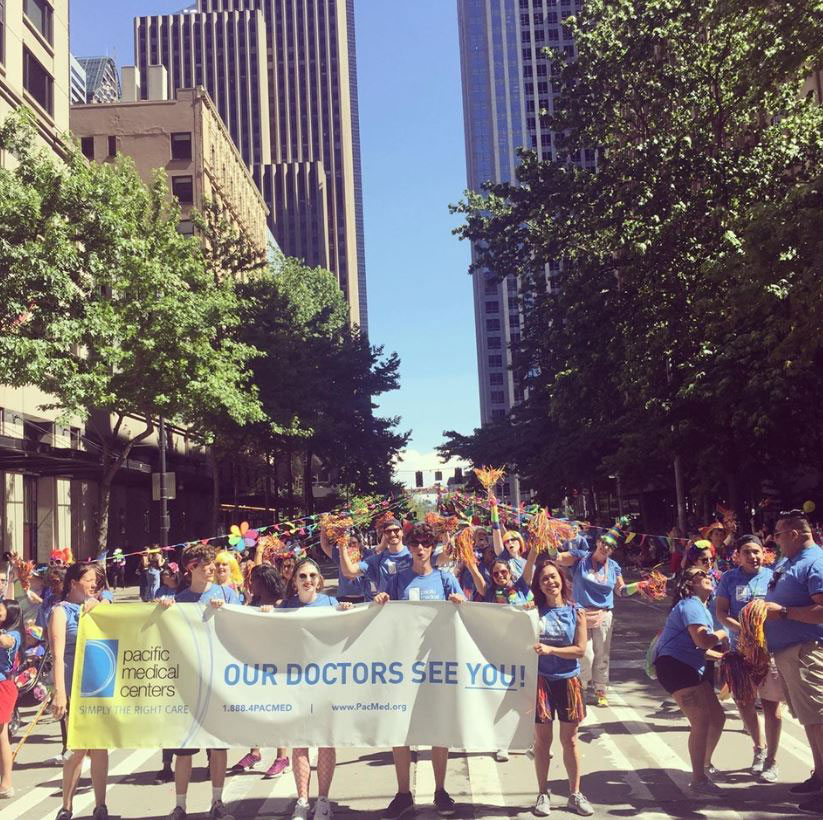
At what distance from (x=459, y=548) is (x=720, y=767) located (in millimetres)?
3427

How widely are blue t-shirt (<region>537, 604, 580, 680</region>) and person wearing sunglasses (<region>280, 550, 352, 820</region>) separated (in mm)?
1399

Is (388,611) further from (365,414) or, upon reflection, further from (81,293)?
(365,414)

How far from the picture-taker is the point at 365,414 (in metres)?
49.9

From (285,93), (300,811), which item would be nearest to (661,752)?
(300,811)

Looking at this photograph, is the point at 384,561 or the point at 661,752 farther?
the point at 384,561

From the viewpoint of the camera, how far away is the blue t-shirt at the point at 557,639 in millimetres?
6996

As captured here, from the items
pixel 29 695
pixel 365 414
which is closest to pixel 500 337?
pixel 365 414

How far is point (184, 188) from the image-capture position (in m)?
61.0

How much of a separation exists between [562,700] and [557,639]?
41 centimetres

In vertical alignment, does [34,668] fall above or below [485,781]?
above

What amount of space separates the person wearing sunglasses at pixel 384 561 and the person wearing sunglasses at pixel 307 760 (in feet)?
3.74

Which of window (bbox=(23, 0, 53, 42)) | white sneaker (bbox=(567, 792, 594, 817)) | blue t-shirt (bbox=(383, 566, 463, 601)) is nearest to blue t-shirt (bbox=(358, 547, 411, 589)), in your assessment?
blue t-shirt (bbox=(383, 566, 463, 601))

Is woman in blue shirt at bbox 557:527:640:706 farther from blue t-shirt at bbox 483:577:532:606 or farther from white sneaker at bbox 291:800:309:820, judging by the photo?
white sneaker at bbox 291:800:309:820

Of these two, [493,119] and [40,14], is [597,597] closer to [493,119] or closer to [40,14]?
[40,14]
